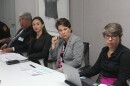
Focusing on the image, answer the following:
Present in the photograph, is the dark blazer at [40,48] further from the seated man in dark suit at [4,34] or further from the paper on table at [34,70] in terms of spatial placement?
the seated man in dark suit at [4,34]

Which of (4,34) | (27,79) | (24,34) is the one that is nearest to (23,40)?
(24,34)

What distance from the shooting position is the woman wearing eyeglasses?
84.1 inches

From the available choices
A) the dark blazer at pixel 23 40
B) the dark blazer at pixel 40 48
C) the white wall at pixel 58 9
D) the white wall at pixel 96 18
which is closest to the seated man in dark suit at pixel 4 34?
the dark blazer at pixel 23 40

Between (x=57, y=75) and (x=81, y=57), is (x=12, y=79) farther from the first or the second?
(x=81, y=57)

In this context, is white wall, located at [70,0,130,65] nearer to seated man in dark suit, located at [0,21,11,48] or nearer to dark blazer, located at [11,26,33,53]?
dark blazer, located at [11,26,33,53]

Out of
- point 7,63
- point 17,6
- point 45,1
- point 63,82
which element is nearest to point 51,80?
point 63,82

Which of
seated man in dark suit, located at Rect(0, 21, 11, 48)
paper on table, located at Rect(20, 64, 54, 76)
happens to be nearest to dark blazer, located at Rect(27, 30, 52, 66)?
paper on table, located at Rect(20, 64, 54, 76)

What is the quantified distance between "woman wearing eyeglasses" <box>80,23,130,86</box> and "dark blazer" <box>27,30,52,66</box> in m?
1.23

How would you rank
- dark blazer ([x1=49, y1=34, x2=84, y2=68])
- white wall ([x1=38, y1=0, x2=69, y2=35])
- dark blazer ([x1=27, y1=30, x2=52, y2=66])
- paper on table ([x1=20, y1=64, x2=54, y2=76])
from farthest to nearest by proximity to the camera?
white wall ([x1=38, y1=0, x2=69, y2=35]) → dark blazer ([x1=27, y1=30, x2=52, y2=66]) → dark blazer ([x1=49, y1=34, x2=84, y2=68]) → paper on table ([x1=20, y1=64, x2=54, y2=76])

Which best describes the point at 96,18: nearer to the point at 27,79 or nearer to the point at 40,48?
the point at 40,48

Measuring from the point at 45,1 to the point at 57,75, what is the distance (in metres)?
2.43

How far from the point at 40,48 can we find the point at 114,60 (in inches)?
66.2

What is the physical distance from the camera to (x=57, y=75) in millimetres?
2453

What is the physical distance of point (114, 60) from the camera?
2295mm
